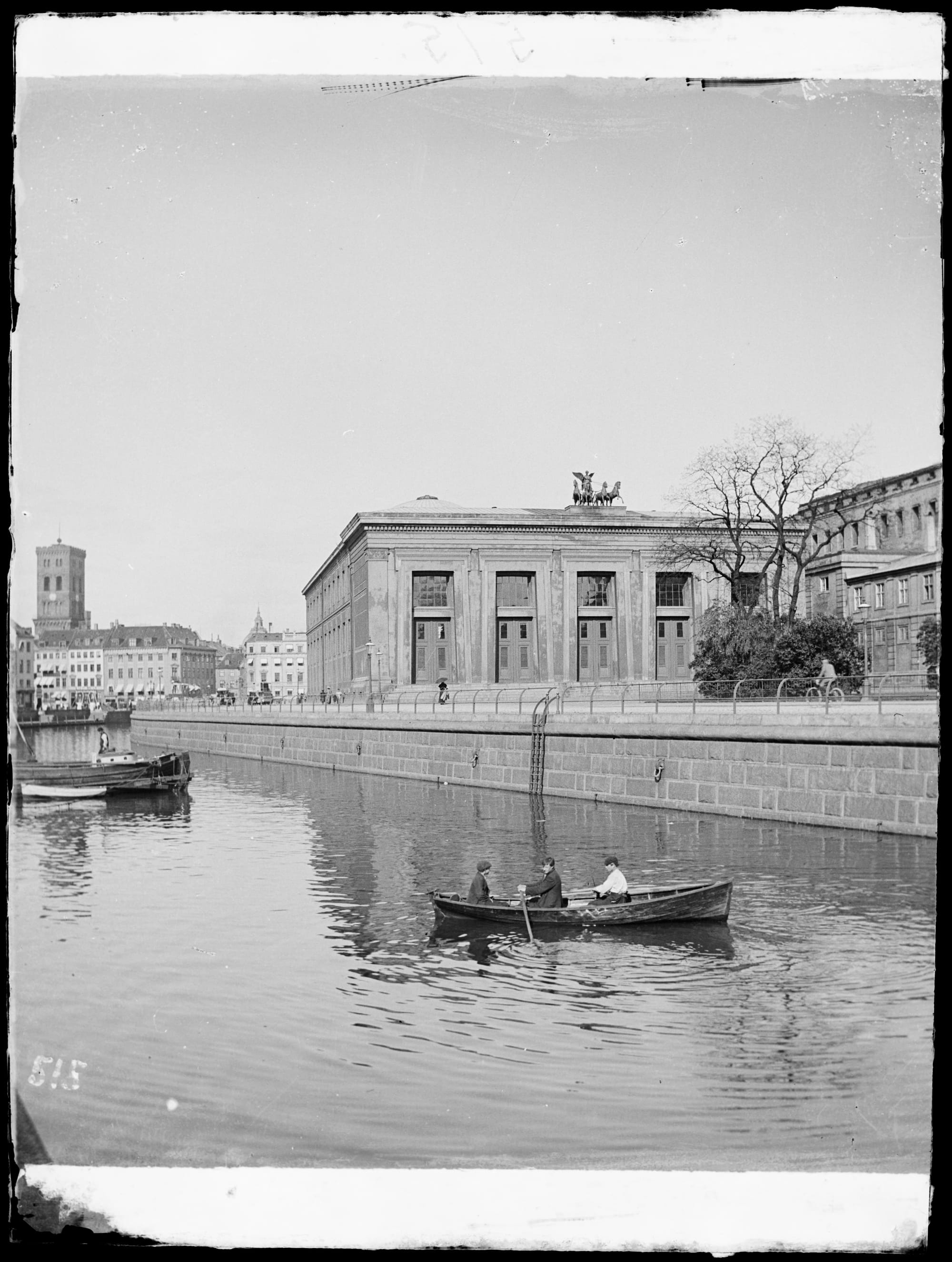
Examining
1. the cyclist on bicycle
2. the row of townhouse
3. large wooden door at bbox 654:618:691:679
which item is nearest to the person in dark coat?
the cyclist on bicycle

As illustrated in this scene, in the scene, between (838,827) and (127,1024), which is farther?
(838,827)

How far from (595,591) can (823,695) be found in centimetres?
5494

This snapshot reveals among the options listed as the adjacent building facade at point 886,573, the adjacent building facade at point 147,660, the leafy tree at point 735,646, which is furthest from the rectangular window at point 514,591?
the adjacent building facade at point 147,660

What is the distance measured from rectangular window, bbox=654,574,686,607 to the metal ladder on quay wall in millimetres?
46525

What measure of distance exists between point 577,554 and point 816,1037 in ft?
237

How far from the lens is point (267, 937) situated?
1970 cm

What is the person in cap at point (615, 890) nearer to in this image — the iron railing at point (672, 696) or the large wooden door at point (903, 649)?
the iron railing at point (672, 696)

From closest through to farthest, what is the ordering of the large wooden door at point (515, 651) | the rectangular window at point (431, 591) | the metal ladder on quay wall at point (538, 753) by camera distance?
the metal ladder on quay wall at point (538, 753) < the rectangular window at point (431, 591) < the large wooden door at point (515, 651)

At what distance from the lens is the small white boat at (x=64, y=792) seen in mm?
42500

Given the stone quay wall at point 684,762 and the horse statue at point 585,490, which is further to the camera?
the horse statue at point 585,490

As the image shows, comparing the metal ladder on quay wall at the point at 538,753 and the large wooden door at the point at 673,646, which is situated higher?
the large wooden door at the point at 673,646

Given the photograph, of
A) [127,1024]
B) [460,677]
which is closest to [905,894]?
[127,1024]

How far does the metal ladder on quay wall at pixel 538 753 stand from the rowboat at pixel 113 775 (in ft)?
44.8

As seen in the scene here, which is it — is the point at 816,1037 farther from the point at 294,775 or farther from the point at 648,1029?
the point at 294,775
